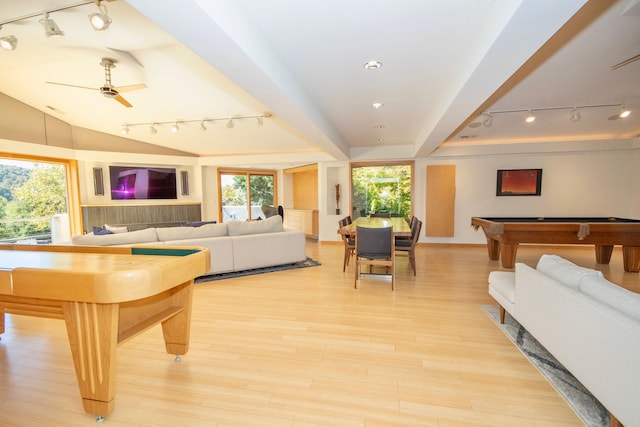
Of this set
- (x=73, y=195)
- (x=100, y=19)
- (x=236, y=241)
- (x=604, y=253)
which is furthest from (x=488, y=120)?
(x=73, y=195)

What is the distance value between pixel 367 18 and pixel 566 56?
2289 millimetres

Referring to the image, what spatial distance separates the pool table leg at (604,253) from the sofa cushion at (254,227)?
18.7 feet

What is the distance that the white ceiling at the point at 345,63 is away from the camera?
1.76 m

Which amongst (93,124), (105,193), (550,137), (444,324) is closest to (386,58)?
(444,324)

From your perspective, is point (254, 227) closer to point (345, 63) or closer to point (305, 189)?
point (345, 63)

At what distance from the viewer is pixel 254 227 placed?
15.2 ft

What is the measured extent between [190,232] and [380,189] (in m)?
4.96

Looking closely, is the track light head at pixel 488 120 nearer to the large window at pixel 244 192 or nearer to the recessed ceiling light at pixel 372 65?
the recessed ceiling light at pixel 372 65

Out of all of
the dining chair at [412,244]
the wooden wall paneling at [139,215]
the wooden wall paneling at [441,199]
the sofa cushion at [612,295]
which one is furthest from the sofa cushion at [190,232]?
the wooden wall paneling at [441,199]

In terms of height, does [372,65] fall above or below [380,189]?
above

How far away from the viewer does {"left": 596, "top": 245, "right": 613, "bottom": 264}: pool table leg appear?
15.4ft

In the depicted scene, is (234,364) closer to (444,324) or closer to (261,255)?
(444,324)

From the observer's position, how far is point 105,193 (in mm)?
6770

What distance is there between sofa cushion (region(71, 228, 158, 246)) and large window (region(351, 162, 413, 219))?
15.8ft
